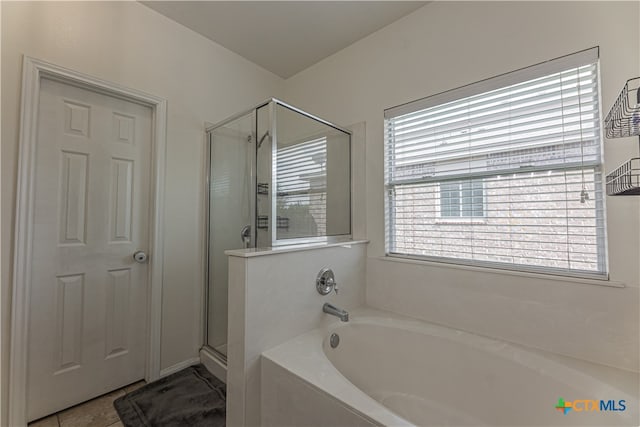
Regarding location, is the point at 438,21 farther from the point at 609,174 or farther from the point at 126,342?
the point at 126,342

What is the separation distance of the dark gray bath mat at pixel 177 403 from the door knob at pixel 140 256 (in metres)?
0.82

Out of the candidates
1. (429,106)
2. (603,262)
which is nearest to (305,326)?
(603,262)

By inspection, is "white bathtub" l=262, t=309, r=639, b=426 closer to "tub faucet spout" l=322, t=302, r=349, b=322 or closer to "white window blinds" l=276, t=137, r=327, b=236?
"tub faucet spout" l=322, t=302, r=349, b=322

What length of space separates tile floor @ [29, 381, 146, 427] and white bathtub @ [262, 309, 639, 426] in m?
0.99

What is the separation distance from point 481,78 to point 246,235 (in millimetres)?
1738

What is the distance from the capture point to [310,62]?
2.45 m

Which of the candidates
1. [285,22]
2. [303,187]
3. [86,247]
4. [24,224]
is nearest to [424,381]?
[303,187]

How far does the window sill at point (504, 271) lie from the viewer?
1197 mm

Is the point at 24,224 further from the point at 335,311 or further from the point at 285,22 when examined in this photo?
the point at 285,22

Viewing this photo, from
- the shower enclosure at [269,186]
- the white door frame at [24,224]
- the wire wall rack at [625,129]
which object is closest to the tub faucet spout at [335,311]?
the shower enclosure at [269,186]

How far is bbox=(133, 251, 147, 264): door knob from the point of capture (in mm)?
1805

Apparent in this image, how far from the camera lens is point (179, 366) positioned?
6.38 ft

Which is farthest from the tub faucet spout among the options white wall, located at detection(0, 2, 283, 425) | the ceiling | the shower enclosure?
the ceiling

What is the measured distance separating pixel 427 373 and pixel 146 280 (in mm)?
1903
